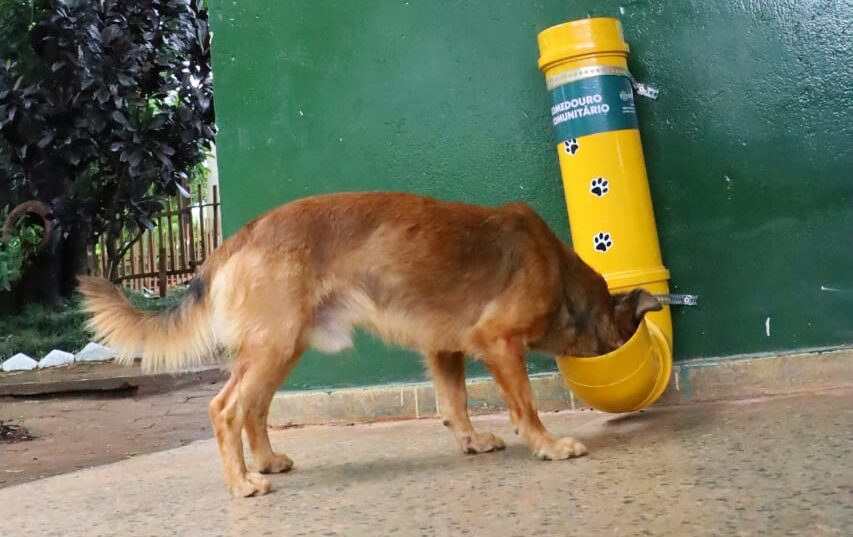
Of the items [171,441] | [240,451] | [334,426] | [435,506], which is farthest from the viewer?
[171,441]

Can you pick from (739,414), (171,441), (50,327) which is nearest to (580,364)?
(739,414)

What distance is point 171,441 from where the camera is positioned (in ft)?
18.0

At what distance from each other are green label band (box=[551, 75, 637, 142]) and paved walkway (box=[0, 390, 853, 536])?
49.8 inches

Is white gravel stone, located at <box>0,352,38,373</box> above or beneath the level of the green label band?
beneath

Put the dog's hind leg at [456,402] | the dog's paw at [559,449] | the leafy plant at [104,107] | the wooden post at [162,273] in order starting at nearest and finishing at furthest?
the dog's paw at [559,449] < the dog's hind leg at [456,402] < the leafy plant at [104,107] < the wooden post at [162,273]

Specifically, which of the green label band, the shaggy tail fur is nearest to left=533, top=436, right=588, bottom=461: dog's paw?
the shaggy tail fur

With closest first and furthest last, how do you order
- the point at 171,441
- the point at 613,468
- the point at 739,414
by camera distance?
the point at 613,468, the point at 739,414, the point at 171,441

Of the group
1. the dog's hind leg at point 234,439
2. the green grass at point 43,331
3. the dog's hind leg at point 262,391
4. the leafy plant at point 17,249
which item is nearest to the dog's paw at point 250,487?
the dog's hind leg at point 234,439

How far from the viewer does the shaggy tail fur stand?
3.12 meters

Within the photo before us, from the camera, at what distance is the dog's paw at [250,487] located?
117 inches

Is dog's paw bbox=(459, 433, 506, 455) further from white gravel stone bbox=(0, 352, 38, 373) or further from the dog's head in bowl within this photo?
white gravel stone bbox=(0, 352, 38, 373)

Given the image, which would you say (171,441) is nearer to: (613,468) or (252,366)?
(252,366)

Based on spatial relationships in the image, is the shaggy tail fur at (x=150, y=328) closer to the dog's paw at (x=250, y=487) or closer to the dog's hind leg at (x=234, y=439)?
the dog's hind leg at (x=234, y=439)

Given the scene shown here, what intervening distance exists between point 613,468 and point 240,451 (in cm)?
127
